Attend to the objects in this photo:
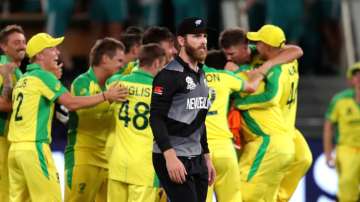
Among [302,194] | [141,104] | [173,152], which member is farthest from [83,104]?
[302,194]

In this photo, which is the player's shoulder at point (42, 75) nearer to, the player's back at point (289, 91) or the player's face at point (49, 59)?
the player's face at point (49, 59)

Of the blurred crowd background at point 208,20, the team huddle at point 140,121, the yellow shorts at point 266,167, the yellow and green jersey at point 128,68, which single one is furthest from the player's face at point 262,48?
the blurred crowd background at point 208,20

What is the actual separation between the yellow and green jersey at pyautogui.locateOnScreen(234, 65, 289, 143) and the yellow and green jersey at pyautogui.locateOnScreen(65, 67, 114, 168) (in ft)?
4.41

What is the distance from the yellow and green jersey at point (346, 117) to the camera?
14969mm

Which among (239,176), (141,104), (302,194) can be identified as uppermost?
(141,104)

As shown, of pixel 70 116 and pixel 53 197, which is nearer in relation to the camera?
pixel 53 197

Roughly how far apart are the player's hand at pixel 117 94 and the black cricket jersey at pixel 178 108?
1.37m

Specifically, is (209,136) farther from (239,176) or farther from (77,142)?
(77,142)

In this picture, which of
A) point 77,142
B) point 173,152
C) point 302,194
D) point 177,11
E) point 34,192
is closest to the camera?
point 173,152

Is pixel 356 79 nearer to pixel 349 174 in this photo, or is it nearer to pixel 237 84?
pixel 349 174

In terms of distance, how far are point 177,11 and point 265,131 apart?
4.98 meters

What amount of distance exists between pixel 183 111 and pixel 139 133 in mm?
1475

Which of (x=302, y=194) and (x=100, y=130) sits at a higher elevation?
(x=100, y=130)

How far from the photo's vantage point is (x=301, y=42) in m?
17.3
